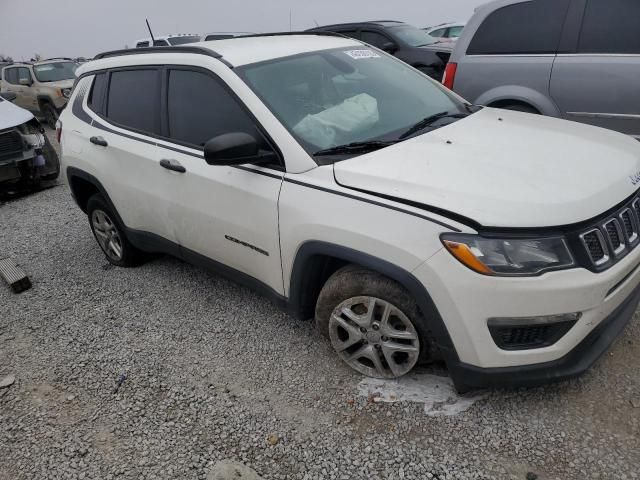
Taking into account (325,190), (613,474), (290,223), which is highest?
(325,190)

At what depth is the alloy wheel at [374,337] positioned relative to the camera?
239 centimetres

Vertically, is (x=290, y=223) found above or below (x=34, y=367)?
above

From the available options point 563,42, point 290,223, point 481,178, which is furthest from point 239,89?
point 563,42

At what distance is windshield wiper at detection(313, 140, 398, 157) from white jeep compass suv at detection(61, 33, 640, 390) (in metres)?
0.01

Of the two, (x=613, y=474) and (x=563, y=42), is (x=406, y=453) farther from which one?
(x=563, y=42)

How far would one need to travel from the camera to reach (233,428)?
2436mm

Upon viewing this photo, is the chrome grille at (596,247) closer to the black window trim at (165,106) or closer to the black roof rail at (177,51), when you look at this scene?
the black window trim at (165,106)

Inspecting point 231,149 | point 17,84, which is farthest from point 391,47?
point 17,84

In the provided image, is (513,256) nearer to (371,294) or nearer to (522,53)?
(371,294)

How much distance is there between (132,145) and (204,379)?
1653mm

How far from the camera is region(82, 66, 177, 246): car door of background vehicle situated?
10.6 feet

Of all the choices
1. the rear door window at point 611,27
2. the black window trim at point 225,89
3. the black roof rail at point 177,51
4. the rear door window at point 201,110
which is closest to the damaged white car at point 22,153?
the black roof rail at point 177,51

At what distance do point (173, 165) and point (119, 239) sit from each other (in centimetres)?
133

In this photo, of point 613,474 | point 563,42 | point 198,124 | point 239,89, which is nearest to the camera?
point 613,474
